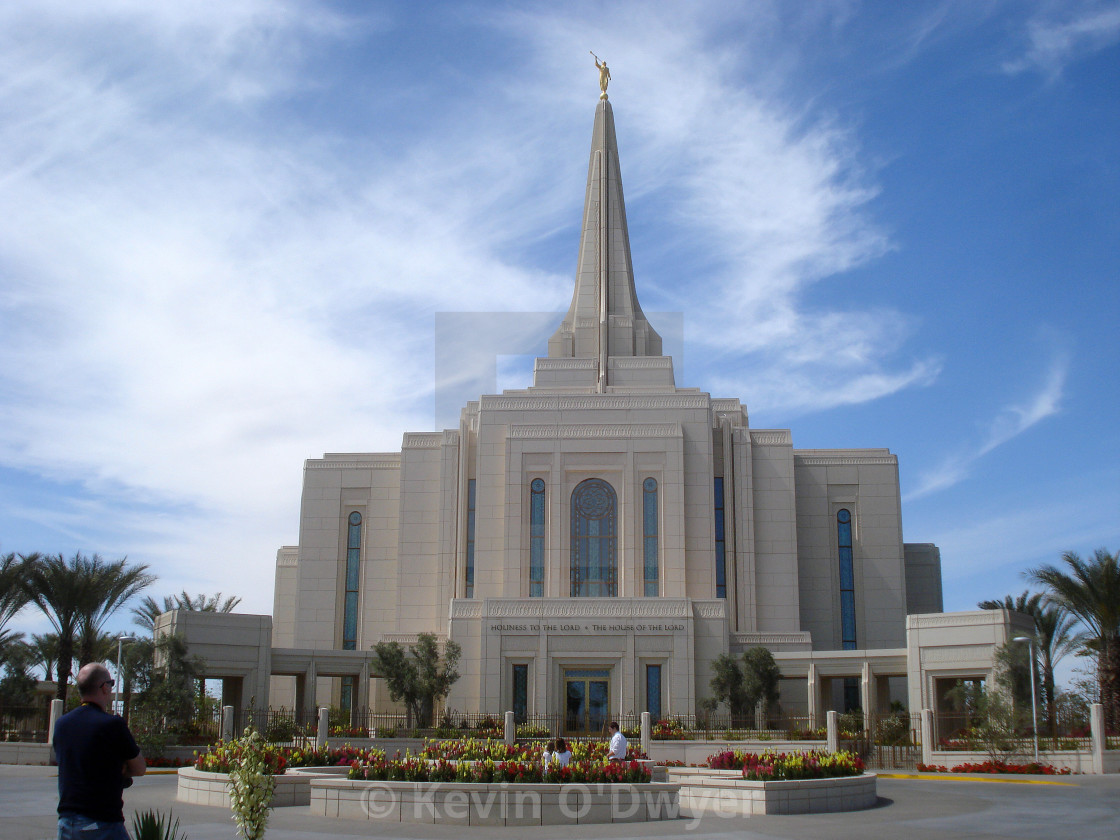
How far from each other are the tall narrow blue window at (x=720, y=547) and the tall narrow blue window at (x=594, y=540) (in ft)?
14.5

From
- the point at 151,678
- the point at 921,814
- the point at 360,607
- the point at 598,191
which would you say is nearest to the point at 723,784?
the point at 921,814

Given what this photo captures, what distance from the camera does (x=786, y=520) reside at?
4419 cm

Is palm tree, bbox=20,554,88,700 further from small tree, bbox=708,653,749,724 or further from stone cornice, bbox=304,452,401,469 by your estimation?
small tree, bbox=708,653,749,724

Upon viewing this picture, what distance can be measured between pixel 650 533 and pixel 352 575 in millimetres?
12885

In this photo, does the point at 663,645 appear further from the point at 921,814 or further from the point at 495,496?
the point at 921,814

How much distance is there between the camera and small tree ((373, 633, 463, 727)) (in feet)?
119

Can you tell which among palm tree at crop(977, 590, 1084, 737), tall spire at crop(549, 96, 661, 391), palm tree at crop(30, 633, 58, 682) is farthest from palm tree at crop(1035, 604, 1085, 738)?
palm tree at crop(30, 633, 58, 682)

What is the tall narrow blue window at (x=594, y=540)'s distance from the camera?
4212 cm

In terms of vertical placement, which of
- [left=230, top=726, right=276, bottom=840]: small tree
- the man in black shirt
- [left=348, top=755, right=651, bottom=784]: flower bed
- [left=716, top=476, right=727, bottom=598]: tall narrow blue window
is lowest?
[left=348, top=755, right=651, bottom=784]: flower bed

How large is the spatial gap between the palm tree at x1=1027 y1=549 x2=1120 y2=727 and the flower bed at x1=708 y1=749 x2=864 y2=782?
697 inches

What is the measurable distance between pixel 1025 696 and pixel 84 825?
29.6 metres

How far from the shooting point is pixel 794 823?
51.7 feet

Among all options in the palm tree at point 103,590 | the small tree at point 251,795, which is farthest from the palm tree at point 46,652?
the small tree at point 251,795

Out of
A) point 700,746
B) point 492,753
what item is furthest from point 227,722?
point 492,753
